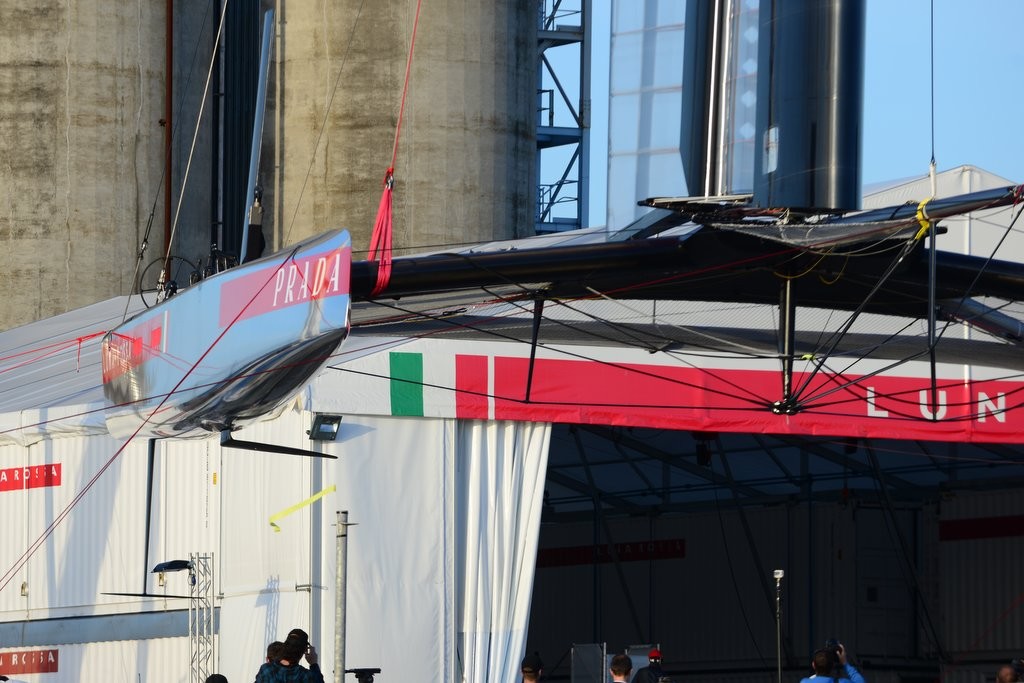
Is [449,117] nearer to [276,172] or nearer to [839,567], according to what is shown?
[276,172]

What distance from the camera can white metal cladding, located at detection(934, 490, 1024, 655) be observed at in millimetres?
23750

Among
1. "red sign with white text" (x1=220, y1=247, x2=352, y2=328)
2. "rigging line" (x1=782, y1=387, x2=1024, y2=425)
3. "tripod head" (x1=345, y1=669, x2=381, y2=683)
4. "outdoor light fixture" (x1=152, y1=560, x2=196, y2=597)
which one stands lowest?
"tripod head" (x1=345, y1=669, x2=381, y2=683)

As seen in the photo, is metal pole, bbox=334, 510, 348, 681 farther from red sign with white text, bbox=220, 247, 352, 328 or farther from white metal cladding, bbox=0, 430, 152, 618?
white metal cladding, bbox=0, 430, 152, 618

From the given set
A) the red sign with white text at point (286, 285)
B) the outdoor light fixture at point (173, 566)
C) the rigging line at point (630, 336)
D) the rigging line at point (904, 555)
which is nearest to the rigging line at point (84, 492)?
the red sign with white text at point (286, 285)

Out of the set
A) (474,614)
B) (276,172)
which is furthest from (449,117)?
(474,614)

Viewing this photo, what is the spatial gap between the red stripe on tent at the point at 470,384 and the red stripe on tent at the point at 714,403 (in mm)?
53

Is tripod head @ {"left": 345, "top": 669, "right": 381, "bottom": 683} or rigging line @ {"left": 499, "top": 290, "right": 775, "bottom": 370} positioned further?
tripod head @ {"left": 345, "top": 669, "right": 381, "bottom": 683}

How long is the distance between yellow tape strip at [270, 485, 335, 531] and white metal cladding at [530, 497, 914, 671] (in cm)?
1062

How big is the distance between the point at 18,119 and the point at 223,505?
1478 cm

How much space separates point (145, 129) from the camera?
3014 cm

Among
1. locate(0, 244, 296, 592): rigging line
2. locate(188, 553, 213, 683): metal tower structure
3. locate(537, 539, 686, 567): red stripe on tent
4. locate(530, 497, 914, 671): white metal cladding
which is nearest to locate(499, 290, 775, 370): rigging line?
locate(0, 244, 296, 592): rigging line

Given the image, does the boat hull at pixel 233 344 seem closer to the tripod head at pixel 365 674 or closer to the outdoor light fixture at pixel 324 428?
the outdoor light fixture at pixel 324 428

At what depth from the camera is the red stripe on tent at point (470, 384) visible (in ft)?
52.3

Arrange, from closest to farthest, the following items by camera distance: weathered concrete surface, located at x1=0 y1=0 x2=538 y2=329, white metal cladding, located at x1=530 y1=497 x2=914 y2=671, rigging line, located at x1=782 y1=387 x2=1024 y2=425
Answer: rigging line, located at x1=782 y1=387 x2=1024 y2=425 < white metal cladding, located at x1=530 y1=497 x2=914 y2=671 < weathered concrete surface, located at x1=0 y1=0 x2=538 y2=329
